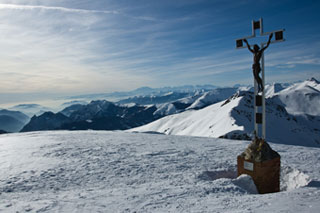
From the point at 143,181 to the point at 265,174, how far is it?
391 cm

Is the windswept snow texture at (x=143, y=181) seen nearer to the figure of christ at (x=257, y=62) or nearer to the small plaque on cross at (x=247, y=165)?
the small plaque on cross at (x=247, y=165)

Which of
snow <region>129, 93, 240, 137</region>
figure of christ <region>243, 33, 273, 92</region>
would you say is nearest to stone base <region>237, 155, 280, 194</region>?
figure of christ <region>243, 33, 273, 92</region>

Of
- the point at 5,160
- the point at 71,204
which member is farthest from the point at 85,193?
the point at 5,160

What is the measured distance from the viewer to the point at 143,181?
6.94 metres

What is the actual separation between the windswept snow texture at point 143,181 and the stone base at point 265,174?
1.29 ft

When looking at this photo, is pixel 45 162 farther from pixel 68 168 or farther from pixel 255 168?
pixel 255 168

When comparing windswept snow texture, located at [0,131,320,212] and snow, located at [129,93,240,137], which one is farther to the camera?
snow, located at [129,93,240,137]

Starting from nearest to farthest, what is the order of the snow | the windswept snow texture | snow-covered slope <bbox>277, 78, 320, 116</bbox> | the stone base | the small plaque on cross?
1. the windswept snow texture
2. the stone base
3. the small plaque on cross
4. the snow
5. snow-covered slope <bbox>277, 78, 320, 116</bbox>

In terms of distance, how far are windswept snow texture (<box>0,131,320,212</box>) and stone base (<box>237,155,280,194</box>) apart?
0.39 m

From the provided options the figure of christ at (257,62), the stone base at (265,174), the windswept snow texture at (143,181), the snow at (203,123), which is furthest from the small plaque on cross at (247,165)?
the snow at (203,123)

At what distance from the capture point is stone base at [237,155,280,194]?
6484mm

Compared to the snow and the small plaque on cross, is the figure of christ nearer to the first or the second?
the small plaque on cross

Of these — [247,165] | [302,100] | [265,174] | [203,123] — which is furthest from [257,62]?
[302,100]

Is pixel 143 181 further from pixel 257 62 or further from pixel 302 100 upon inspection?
pixel 302 100
